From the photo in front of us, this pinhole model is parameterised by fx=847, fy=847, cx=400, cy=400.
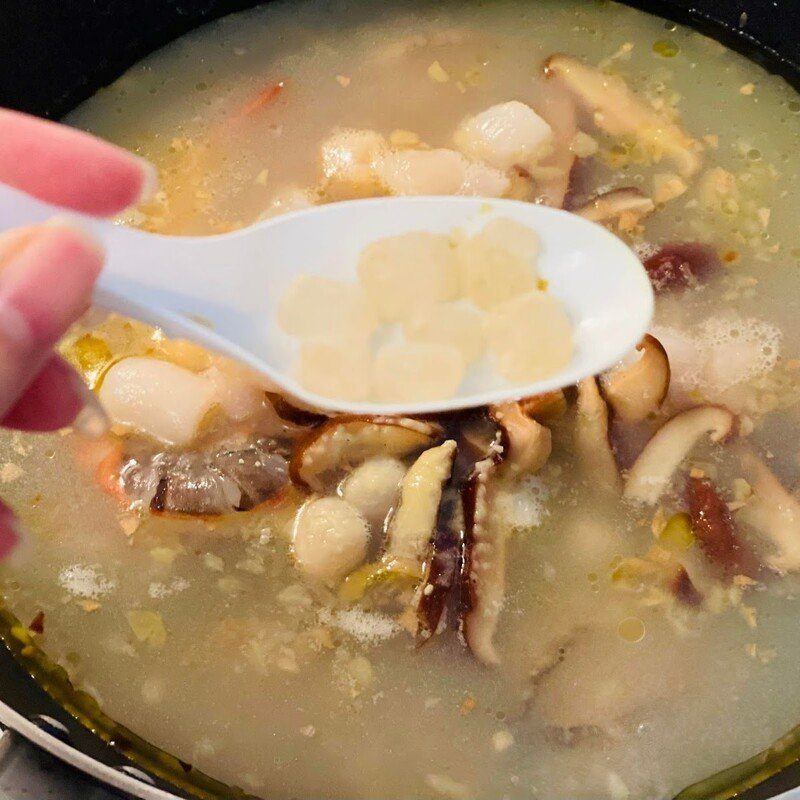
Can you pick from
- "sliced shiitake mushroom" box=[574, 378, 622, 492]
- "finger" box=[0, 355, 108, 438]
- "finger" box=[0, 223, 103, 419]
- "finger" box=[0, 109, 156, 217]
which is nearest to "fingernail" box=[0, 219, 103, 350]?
"finger" box=[0, 223, 103, 419]

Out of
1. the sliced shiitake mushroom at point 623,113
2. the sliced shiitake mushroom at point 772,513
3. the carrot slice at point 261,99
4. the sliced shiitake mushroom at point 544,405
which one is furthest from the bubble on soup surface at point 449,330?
the carrot slice at point 261,99

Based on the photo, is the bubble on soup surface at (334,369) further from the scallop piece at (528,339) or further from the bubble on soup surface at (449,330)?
the scallop piece at (528,339)

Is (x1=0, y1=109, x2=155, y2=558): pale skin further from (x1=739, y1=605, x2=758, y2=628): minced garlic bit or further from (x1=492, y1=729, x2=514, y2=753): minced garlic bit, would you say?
(x1=739, y1=605, x2=758, y2=628): minced garlic bit

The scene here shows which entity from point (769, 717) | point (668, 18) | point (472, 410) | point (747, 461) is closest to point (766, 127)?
point (668, 18)

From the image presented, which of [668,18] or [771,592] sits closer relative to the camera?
[771,592]

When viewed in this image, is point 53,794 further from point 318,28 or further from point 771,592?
point 318,28

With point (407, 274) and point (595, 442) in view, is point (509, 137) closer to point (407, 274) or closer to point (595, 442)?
point (407, 274)

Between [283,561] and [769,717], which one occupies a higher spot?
[283,561]

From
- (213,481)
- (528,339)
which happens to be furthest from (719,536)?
(213,481)

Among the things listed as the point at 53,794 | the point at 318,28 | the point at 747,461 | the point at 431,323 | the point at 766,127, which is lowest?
the point at 747,461
